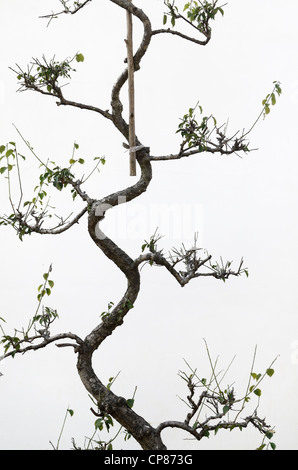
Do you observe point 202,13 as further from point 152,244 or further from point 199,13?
point 152,244

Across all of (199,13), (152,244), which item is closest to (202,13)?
(199,13)

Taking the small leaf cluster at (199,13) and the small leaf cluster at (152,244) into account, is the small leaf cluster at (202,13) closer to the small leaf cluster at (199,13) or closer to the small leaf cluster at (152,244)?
the small leaf cluster at (199,13)

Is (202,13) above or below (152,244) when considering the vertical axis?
above

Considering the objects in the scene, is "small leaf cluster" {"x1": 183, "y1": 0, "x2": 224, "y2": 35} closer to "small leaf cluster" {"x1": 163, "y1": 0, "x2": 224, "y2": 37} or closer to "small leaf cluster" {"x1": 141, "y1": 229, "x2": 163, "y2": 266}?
"small leaf cluster" {"x1": 163, "y1": 0, "x2": 224, "y2": 37}

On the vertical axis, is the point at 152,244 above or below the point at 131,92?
below

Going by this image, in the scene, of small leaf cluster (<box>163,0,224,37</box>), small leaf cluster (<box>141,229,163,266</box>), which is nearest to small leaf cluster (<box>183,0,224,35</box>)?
small leaf cluster (<box>163,0,224,37</box>)

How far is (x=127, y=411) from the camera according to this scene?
294 cm

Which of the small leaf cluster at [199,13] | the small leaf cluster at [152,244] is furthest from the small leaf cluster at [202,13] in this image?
the small leaf cluster at [152,244]

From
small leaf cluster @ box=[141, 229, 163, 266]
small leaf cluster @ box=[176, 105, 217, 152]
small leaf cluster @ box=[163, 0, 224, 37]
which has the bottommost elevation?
small leaf cluster @ box=[141, 229, 163, 266]
